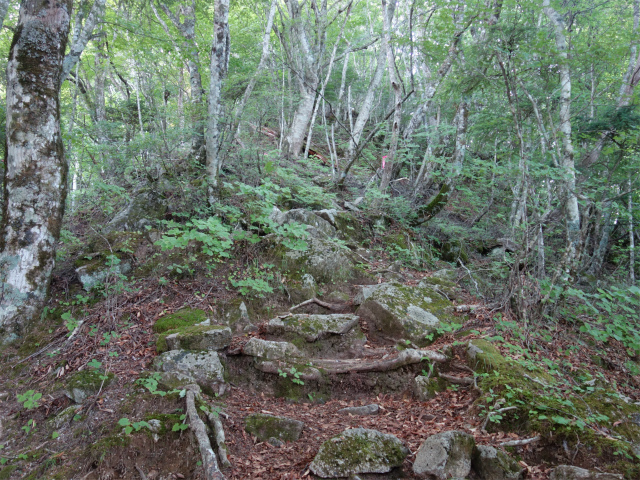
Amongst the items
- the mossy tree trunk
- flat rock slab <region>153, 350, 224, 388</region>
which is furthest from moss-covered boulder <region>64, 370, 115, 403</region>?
the mossy tree trunk

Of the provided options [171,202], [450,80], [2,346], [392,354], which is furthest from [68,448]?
[450,80]

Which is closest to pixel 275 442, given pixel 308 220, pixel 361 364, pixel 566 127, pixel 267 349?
pixel 267 349

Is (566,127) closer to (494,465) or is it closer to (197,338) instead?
(494,465)

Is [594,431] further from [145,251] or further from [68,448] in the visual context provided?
[145,251]

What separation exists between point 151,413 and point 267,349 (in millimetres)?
1521

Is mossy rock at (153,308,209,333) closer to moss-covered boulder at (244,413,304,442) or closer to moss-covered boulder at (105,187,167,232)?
moss-covered boulder at (244,413,304,442)

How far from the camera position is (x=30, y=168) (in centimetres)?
464

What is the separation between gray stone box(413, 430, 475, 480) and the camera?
109 inches

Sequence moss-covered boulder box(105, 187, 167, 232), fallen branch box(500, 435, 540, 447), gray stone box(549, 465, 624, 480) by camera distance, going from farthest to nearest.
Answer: moss-covered boulder box(105, 187, 167, 232) → fallen branch box(500, 435, 540, 447) → gray stone box(549, 465, 624, 480)

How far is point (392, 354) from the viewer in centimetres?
482

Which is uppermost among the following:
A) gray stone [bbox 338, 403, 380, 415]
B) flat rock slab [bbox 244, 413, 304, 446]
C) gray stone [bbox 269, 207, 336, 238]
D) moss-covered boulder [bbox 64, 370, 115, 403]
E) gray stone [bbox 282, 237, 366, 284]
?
gray stone [bbox 269, 207, 336, 238]

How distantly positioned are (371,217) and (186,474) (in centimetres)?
719

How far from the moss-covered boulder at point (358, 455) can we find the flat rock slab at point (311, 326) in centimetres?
198

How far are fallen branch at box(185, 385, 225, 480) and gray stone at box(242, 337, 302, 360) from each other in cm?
100
